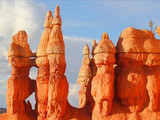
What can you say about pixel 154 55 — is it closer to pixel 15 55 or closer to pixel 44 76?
pixel 44 76

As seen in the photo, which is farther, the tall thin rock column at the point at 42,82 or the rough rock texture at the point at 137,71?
the tall thin rock column at the point at 42,82

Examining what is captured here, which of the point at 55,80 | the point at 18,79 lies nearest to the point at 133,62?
the point at 55,80

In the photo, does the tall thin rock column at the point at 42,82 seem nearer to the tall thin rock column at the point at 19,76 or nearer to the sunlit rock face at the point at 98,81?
the sunlit rock face at the point at 98,81

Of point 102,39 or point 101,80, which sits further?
point 102,39

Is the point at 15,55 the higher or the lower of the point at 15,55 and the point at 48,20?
the lower

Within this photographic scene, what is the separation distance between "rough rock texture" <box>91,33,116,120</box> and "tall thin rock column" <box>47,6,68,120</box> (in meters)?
1.63

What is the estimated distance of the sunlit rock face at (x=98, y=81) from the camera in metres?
16.0

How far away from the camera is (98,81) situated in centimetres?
1595

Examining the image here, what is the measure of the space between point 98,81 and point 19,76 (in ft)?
15.4

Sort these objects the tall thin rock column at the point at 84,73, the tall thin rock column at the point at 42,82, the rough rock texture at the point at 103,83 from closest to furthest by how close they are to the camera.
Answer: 1. the rough rock texture at the point at 103,83
2. the tall thin rock column at the point at 42,82
3. the tall thin rock column at the point at 84,73

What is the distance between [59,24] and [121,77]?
4512 mm

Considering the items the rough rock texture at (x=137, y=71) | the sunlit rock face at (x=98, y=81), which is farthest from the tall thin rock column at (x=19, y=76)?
the rough rock texture at (x=137, y=71)

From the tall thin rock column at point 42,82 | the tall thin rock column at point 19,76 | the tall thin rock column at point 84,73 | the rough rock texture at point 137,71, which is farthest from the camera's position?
the tall thin rock column at point 84,73

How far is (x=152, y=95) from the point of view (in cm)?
1639
